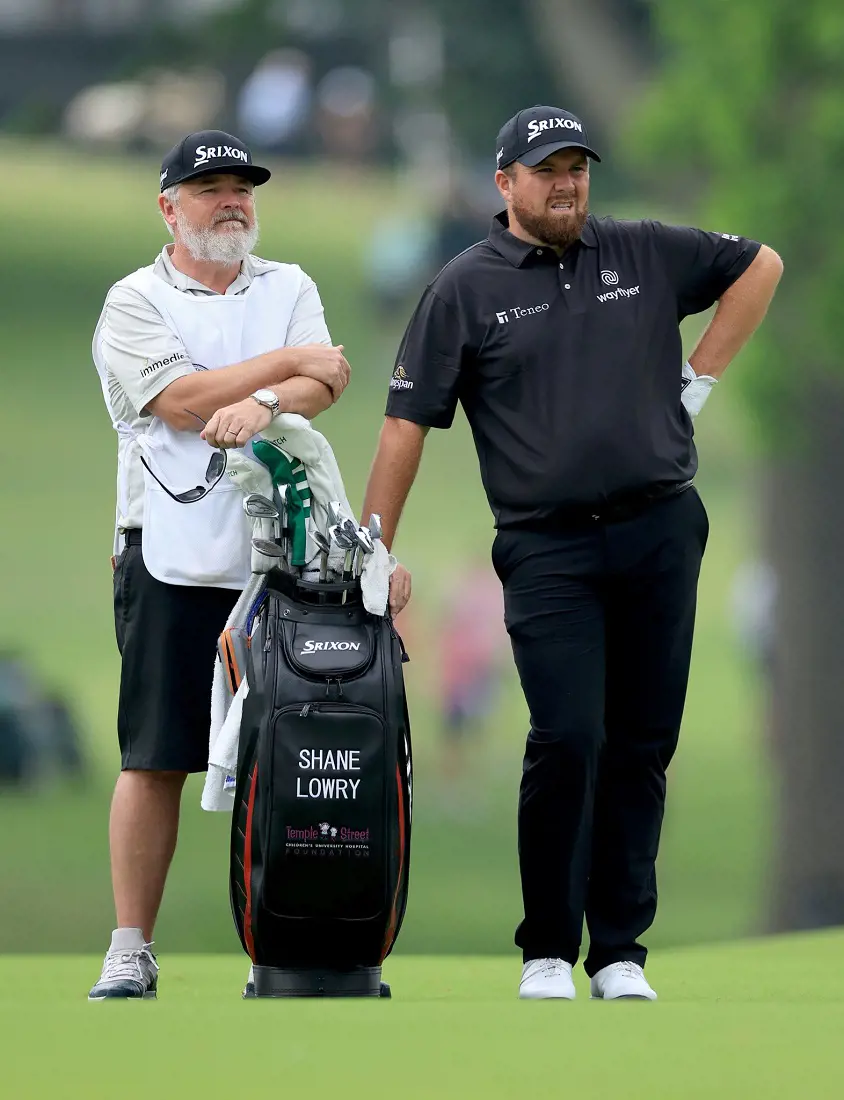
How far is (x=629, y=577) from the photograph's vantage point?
4.65 meters

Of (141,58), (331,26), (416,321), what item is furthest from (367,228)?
(416,321)

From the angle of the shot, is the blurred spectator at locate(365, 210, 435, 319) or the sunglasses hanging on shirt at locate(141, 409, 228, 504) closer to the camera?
the sunglasses hanging on shirt at locate(141, 409, 228, 504)

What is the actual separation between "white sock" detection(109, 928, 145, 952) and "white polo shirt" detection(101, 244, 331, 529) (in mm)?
820

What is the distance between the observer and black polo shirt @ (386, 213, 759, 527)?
459cm

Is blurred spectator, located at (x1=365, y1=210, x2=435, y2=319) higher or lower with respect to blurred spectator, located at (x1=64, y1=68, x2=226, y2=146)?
lower

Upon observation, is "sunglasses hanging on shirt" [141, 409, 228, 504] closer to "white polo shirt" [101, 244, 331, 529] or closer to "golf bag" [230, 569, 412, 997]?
"white polo shirt" [101, 244, 331, 529]

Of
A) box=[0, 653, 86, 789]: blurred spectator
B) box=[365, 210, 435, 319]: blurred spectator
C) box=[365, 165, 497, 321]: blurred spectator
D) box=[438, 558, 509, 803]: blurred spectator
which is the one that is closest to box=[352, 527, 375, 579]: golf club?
box=[0, 653, 86, 789]: blurred spectator

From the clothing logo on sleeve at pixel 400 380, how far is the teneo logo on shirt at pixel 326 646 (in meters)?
0.56

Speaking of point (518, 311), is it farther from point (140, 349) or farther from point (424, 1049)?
point (424, 1049)

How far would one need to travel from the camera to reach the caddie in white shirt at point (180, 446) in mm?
4629

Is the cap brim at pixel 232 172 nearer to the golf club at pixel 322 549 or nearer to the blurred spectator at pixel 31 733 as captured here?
the golf club at pixel 322 549

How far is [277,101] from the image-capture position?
2569 cm

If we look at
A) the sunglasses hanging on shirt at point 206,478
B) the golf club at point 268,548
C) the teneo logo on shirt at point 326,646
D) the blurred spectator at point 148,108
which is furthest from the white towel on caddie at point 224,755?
the blurred spectator at point 148,108

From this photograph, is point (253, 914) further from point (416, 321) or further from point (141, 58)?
point (141, 58)
